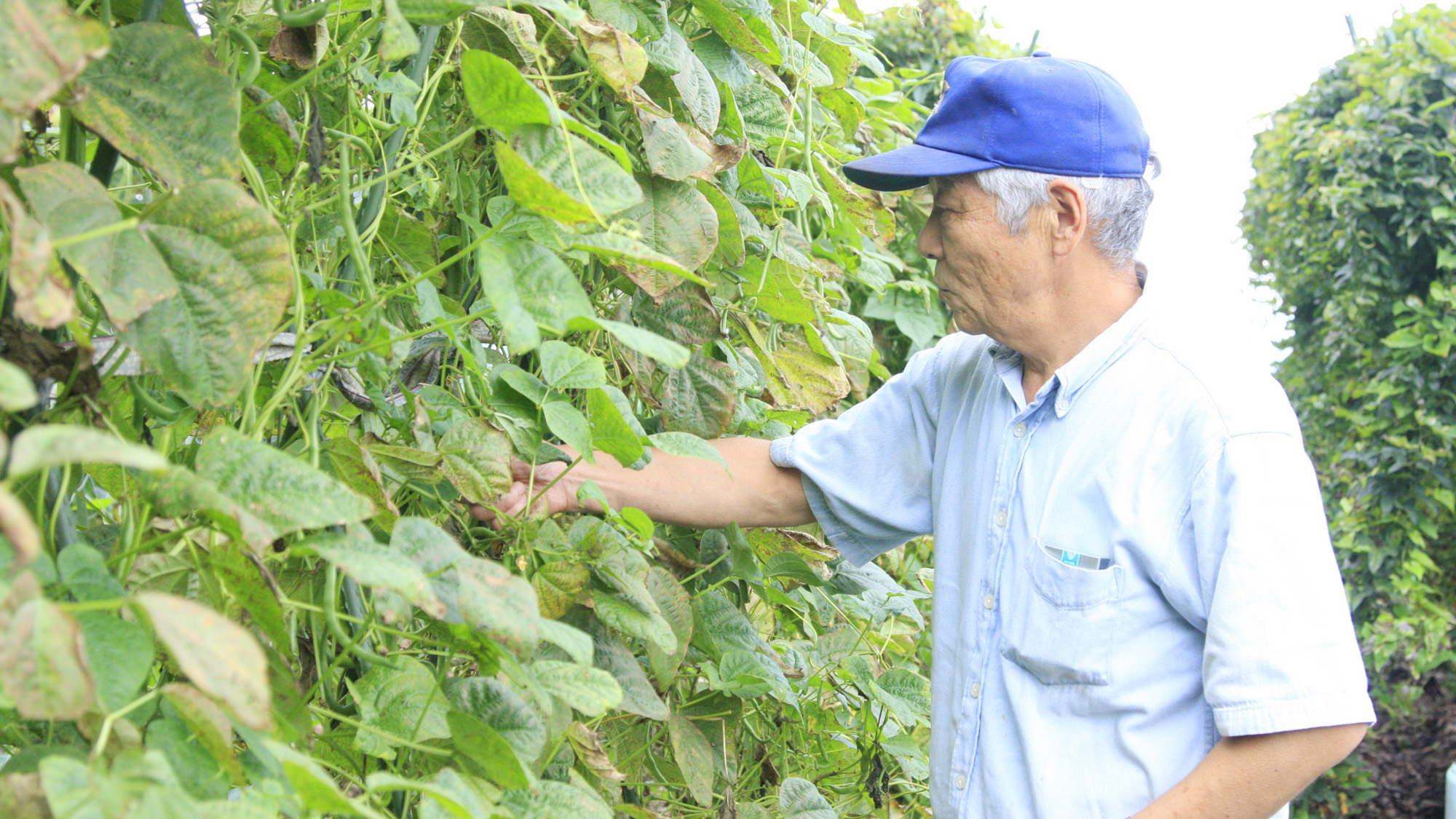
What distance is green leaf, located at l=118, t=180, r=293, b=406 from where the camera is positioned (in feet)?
1.95

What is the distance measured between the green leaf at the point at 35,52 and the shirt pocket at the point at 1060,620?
1093 mm

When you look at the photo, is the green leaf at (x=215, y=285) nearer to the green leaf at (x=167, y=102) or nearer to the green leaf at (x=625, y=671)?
the green leaf at (x=167, y=102)

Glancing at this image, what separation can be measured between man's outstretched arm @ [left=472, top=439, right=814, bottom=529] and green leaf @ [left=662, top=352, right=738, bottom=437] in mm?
89

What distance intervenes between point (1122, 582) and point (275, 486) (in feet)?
3.16

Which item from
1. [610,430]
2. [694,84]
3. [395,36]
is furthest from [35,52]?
[694,84]

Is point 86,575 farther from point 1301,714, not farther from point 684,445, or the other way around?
point 1301,714

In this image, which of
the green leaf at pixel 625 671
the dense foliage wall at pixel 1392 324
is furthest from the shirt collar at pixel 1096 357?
the dense foliage wall at pixel 1392 324

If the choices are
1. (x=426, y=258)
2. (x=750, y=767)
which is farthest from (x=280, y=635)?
(x=750, y=767)

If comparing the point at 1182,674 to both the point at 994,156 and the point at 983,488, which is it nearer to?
the point at 983,488

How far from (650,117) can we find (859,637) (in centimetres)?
78

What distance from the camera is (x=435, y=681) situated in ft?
2.62

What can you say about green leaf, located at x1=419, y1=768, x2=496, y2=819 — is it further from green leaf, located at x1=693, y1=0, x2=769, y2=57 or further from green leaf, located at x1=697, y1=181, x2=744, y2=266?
green leaf, located at x1=693, y1=0, x2=769, y2=57

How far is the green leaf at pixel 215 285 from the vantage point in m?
0.60

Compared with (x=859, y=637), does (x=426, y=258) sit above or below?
above
